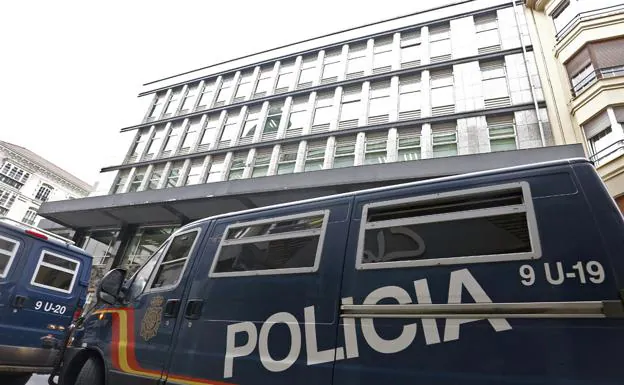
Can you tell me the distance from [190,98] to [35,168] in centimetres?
3736

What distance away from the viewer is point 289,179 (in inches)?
486

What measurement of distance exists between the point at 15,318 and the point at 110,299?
9.69ft

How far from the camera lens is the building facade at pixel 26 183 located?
43.0 metres

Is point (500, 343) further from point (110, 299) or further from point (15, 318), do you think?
point (15, 318)

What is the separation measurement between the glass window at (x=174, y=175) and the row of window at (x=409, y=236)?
59.2 feet

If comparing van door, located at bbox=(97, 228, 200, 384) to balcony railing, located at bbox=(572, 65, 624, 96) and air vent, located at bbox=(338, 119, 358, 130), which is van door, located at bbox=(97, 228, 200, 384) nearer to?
air vent, located at bbox=(338, 119, 358, 130)

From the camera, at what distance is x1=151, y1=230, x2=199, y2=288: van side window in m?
3.55

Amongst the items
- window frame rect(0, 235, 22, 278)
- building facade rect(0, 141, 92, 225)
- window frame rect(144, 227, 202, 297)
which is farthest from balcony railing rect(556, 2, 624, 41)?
building facade rect(0, 141, 92, 225)

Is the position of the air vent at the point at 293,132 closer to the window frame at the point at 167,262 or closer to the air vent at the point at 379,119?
the air vent at the point at 379,119

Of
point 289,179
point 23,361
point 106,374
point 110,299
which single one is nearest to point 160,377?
point 106,374

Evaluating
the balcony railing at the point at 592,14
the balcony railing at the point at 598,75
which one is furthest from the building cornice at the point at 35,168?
the balcony railing at the point at 598,75

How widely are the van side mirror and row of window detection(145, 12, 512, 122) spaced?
57.0ft

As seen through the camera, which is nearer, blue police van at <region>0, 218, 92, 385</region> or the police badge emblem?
the police badge emblem

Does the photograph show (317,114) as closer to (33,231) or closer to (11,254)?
(33,231)
